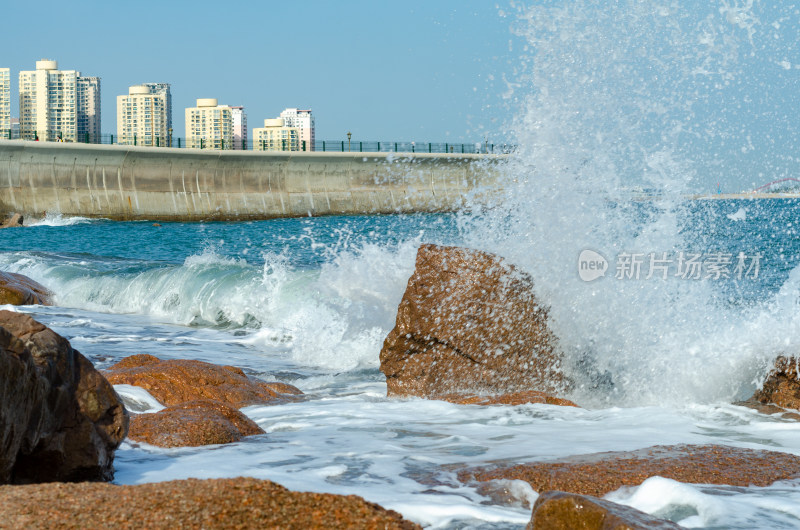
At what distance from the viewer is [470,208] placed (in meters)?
7.41

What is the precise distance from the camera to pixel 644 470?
3.14 metres

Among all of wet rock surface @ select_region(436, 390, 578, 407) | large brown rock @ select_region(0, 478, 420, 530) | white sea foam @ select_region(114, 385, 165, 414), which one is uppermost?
large brown rock @ select_region(0, 478, 420, 530)

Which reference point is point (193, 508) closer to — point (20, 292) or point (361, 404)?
point (361, 404)

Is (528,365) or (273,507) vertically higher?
(273,507)

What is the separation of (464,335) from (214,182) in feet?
118

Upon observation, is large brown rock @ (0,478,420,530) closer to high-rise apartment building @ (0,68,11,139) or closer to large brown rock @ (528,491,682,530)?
large brown rock @ (528,491,682,530)

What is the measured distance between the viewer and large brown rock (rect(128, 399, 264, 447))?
3.76 meters

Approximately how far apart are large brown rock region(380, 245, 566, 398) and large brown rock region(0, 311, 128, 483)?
2.73m

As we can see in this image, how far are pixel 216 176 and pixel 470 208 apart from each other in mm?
33977

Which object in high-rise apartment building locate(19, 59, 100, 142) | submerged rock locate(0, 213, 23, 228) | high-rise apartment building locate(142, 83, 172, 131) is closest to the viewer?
submerged rock locate(0, 213, 23, 228)

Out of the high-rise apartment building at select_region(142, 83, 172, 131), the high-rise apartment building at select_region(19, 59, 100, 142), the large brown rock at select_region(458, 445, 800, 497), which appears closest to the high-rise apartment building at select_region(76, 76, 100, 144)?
the high-rise apartment building at select_region(19, 59, 100, 142)

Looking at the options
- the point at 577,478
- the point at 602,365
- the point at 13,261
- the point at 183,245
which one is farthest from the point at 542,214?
the point at 183,245

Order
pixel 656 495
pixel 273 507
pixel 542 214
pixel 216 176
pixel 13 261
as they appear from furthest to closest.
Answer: pixel 216 176 < pixel 13 261 < pixel 542 214 < pixel 656 495 < pixel 273 507

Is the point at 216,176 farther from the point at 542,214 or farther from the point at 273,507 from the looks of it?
the point at 273,507
